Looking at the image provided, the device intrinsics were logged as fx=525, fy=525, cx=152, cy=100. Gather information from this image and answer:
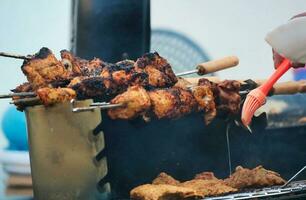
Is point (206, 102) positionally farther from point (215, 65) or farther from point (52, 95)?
point (52, 95)

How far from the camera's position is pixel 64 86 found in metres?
1.88

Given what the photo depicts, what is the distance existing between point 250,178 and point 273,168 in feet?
1.03

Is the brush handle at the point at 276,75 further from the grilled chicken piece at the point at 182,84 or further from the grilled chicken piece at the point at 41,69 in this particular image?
the grilled chicken piece at the point at 41,69

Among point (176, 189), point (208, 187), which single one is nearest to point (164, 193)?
point (176, 189)

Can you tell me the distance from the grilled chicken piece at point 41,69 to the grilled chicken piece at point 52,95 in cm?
10

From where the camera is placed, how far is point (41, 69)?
1827 millimetres

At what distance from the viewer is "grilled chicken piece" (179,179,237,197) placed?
186 centimetres

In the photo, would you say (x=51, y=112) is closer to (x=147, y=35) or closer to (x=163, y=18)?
(x=147, y=35)

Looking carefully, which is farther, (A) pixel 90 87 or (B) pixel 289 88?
(B) pixel 289 88

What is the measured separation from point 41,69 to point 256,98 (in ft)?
2.62

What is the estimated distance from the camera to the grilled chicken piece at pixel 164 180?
1957 mm

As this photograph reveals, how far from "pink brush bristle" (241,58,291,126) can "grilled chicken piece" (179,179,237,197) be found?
269 millimetres

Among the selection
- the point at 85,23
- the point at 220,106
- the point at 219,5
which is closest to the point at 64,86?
the point at 85,23

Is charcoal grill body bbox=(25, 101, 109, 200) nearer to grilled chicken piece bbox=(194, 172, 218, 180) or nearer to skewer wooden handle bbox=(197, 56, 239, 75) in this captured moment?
grilled chicken piece bbox=(194, 172, 218, 180)
